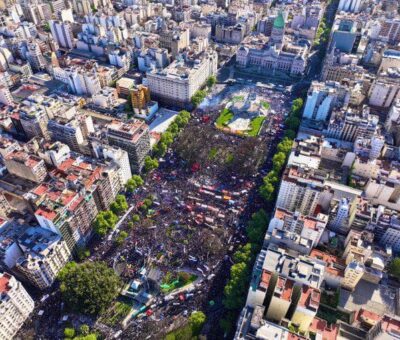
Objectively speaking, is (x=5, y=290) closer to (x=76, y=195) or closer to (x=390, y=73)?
(x=76, y=195)

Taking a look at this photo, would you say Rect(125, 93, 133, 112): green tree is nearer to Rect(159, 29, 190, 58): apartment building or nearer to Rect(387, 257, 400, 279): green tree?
Rect(159, 29, 190, 58): apartment building

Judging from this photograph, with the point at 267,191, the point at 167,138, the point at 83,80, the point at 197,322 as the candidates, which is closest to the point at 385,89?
the point at 267,191

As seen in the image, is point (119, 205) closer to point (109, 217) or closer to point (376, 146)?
point (109, 217)

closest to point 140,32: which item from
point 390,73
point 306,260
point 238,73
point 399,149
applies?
point 238,73

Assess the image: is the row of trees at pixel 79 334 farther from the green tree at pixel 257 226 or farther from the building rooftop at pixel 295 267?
the green tree at pixel 257 226

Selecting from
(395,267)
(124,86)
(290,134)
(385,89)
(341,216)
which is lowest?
(395,267)

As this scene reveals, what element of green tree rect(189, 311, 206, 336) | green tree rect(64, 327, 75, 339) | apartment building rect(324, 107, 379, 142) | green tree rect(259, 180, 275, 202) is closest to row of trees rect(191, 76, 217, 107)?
apartment building rect(324, 107, 379, 142)
